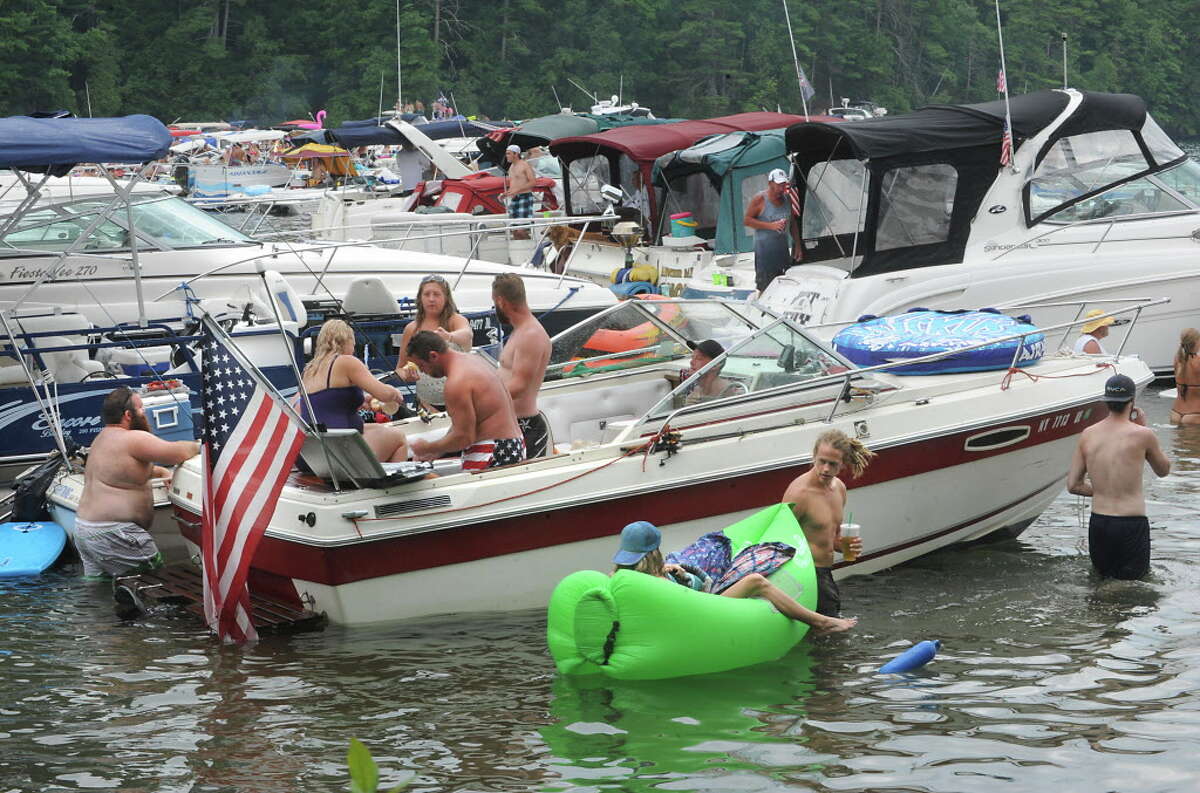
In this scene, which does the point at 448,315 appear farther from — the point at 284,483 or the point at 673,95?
the point at 673,95

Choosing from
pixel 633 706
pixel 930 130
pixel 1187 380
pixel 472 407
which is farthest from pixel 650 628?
pixel 930 130

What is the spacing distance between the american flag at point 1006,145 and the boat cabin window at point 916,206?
481 mm

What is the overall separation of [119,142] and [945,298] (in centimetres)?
806

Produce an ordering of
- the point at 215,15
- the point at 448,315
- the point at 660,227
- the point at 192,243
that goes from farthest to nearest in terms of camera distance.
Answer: the point at 215,15
the point at 660,227
the point at 192,243
the point at 448,315

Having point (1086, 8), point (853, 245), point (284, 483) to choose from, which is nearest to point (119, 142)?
point (284, 483)

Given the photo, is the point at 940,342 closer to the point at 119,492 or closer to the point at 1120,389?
the point at 1120,389

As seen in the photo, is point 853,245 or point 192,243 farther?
point 853,245

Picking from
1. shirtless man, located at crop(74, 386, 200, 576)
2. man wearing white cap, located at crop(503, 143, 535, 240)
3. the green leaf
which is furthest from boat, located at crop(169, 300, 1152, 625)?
man wearing white cap, located at crop(503, 143, 535, 240)

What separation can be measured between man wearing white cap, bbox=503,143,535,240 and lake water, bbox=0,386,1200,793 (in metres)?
11.9

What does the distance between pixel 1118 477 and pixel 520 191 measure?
12.8 metres

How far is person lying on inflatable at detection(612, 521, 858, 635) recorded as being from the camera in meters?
7.12

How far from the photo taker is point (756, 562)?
763 centimetres

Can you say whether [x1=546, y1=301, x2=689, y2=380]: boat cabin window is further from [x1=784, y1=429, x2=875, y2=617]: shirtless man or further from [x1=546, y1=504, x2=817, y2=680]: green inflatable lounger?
[x1=546, y1=504, x2=817, y2=680]: green inflatable lounger

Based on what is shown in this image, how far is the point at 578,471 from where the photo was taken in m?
8.16
